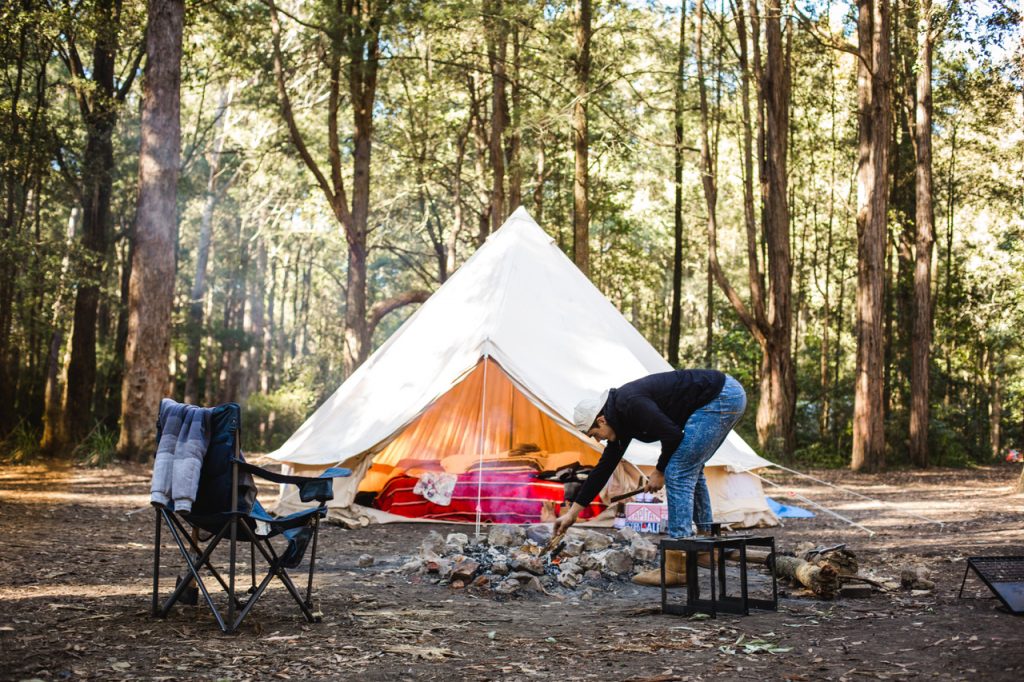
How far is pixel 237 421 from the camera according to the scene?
3771 millimetres

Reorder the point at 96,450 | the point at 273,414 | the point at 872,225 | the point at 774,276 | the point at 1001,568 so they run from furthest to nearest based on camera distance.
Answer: the point at 273,414, the point at 774,276, the point at 872,225, the point at 96,450, the point at 1001,568

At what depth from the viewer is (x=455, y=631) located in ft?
12.9

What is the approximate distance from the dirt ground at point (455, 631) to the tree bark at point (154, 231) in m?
4.22

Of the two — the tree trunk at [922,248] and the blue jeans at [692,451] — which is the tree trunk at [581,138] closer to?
the tree trunk at [922,248]

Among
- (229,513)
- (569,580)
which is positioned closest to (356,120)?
(569,580)

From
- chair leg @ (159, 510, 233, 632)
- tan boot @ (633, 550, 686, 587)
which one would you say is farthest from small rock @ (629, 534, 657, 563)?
chair leg @ (159, 510, 233, 632)

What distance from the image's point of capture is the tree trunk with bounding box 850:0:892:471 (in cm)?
1333

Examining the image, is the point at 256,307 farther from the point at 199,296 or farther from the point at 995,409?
the point at 995,409

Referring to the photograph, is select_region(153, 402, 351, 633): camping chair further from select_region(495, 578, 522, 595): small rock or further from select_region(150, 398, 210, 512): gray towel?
select_region(495, 578, 522, 595): small rock

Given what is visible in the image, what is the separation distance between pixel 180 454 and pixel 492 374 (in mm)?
6115

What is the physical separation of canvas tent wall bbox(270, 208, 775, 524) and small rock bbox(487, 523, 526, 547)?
1143mm

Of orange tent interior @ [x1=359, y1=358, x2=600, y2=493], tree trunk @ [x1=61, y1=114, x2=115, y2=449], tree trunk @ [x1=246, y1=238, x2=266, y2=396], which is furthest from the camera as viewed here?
tree trunk @ [x1=246, y1=238, x2=266, y2=396]

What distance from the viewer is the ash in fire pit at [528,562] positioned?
4.97 meters

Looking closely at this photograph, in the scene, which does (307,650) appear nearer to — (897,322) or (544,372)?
(544,372)
